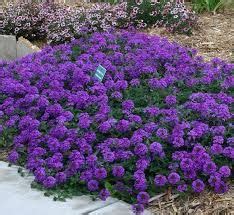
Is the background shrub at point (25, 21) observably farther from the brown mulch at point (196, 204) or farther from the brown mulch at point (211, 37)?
the brown mulch at point (196, 204)

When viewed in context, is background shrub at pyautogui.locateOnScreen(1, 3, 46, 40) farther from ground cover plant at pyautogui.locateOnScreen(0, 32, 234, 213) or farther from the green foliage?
the green foliage

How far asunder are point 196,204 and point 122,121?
2.45 feet

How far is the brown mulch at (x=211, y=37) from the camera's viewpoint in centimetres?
564

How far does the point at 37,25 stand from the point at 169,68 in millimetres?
2454

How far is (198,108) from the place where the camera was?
384 cm

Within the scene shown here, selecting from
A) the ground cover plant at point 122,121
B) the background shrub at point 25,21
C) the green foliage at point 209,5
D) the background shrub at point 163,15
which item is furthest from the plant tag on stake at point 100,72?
the green foliage at point 209,5

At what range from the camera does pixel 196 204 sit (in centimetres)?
329

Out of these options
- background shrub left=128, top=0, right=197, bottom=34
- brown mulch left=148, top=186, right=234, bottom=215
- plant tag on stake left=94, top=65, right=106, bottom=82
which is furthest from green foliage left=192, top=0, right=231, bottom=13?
brown mulch left=148, top=186, right=234, bottom=215

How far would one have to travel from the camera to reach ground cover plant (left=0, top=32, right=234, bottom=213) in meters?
3.38

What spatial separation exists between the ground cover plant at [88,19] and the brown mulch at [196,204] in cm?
275

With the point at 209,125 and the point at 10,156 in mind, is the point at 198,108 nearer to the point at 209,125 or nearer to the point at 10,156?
the point at 209,125

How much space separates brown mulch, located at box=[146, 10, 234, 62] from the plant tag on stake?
4.73 ft

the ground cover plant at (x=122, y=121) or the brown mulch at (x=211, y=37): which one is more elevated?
the ground cover plant at (x=122, y=121)

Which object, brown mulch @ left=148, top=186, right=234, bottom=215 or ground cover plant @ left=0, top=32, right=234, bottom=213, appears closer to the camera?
brown mulch @ left=148, top=186, right=234, bottom=215
